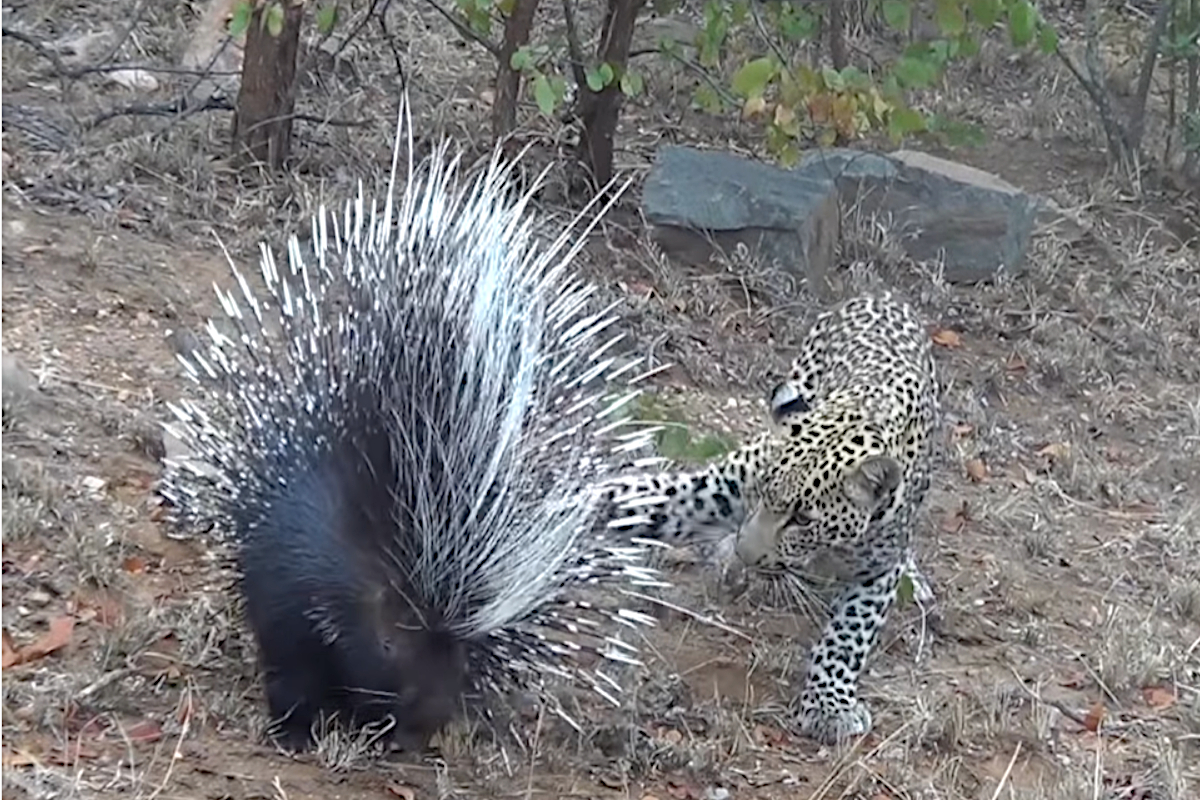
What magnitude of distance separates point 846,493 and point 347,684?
891mm

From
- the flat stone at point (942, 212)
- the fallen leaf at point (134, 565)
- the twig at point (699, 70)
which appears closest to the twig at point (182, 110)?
the twig at point (699, 70)

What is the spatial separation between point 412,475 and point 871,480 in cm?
89

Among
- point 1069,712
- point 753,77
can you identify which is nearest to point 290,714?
point 753,77

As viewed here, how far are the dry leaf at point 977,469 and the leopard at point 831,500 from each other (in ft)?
3.09

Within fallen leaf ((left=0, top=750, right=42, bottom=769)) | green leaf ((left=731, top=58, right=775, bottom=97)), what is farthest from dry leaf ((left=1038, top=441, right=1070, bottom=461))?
fallen leaf ((left=0, top=750, right=42, bottom=769))

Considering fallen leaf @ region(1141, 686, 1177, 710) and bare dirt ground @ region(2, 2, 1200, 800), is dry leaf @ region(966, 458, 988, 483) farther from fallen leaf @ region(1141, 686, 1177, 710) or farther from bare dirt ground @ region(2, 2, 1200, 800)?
fallen leaf @ region(1141, 686, 1177, 710)

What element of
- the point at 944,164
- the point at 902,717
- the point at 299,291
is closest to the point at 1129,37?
the point at 944,164

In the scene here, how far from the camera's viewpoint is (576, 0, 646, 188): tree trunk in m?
5.10

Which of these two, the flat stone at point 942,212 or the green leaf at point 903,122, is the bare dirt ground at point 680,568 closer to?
the flat stone at point 942,212

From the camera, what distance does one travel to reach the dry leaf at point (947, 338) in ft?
17.7

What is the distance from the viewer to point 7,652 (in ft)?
9.29

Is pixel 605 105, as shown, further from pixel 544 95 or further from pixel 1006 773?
pixel 1006 773

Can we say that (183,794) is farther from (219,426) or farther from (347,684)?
(219,426)

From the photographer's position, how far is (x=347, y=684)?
8.79ft
